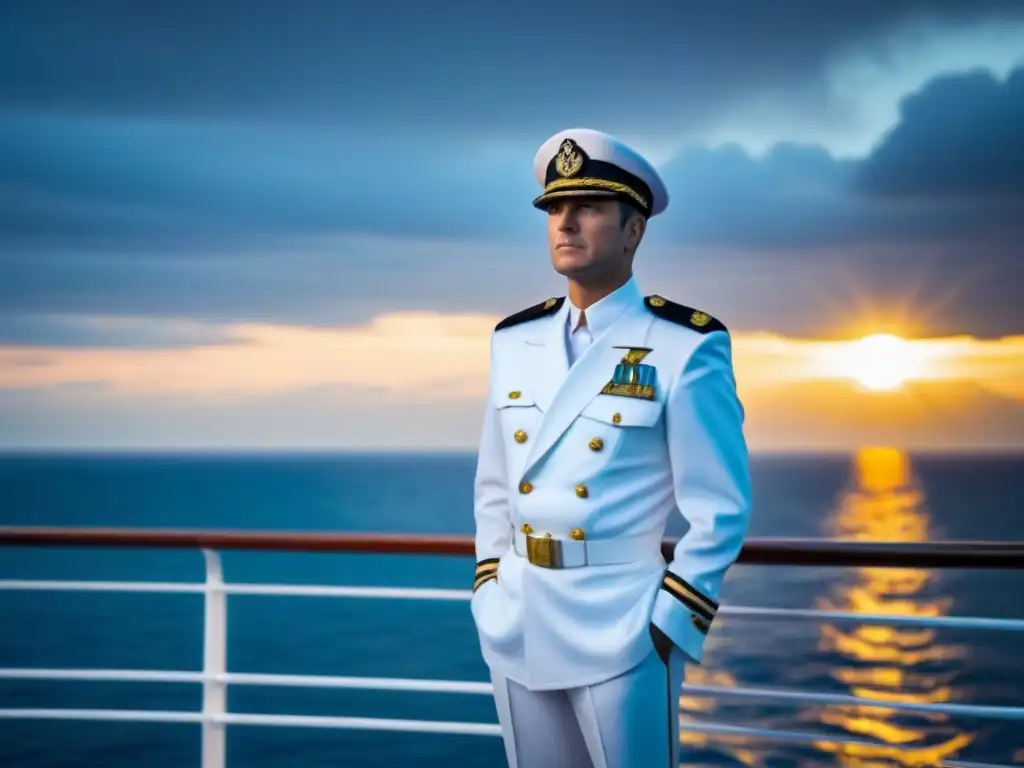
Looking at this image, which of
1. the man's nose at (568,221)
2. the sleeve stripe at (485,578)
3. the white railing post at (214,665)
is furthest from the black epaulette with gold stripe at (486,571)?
the white railing post at (214,665)

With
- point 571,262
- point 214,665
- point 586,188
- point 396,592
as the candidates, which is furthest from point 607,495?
point 214,665

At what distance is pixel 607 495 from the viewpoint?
159 cm

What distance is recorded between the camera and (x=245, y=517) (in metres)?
69.7

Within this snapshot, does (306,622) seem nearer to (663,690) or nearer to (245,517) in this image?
(663,690)

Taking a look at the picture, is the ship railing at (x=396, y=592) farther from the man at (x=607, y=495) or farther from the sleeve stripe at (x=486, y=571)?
the man at (x=607, y=495)

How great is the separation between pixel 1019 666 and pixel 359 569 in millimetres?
36017

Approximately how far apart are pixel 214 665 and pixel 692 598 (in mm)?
1291

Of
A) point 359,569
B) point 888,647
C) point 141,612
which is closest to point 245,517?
point 359,569

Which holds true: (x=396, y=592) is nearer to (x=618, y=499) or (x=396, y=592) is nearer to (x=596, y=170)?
(x=618, y=499)

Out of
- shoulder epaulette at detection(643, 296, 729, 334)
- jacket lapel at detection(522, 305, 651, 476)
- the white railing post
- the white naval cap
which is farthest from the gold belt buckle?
the white railing post

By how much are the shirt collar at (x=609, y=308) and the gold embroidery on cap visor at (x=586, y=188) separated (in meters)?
0.14

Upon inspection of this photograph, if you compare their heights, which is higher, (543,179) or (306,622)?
(543,179)

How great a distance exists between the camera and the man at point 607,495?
1539 millimetres

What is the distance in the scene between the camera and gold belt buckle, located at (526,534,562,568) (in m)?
1.58
